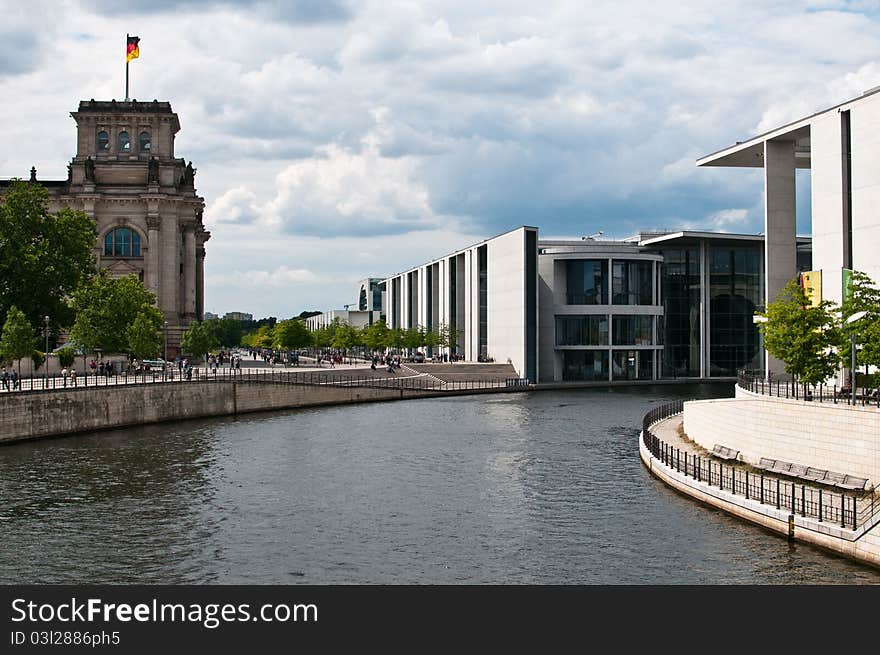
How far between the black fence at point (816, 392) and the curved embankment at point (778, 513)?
23.5ft

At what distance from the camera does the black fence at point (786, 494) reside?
28.1 meters

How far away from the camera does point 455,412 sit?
76500 mm

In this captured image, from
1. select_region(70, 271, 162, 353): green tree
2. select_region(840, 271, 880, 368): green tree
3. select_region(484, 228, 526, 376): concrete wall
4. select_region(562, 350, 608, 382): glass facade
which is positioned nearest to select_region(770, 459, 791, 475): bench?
select_region(840, 271, 880, 368): green tree

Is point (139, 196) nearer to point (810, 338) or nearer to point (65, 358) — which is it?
point (65, 358)

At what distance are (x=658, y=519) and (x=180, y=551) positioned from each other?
1647 cm

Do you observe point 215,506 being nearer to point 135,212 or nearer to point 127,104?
point 135,212

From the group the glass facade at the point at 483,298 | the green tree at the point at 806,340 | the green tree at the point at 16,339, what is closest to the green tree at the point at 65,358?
the green tree at the point at 16,339

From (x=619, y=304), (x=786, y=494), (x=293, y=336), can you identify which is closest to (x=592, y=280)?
(x=619, y=304)

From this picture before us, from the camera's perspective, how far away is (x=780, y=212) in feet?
212

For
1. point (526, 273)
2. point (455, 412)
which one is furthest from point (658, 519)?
point (526, 273)

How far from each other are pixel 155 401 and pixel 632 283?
64409mm

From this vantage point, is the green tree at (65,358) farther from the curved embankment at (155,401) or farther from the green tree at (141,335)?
the curved embankment at (155,401)

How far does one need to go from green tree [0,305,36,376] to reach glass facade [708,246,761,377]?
8314cm

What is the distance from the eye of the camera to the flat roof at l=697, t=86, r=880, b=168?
194 feet
